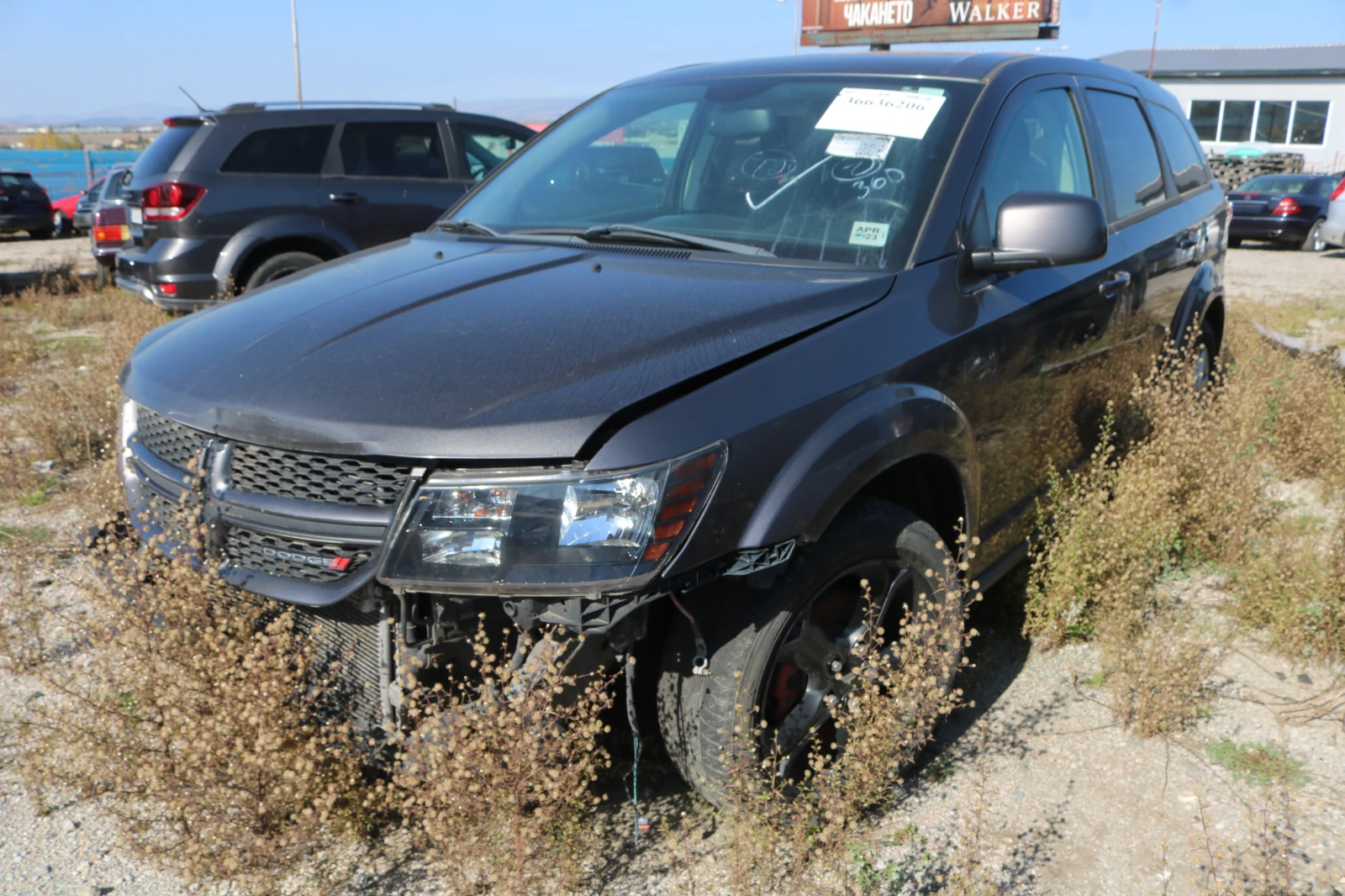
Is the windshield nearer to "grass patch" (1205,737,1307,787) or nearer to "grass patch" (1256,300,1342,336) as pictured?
"grass patch" (1205,737,1307,787)

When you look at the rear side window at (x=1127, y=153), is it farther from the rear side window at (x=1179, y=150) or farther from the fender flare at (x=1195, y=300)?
the fender flare at (x=1195, y=300)

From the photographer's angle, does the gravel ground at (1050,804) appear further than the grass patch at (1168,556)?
No

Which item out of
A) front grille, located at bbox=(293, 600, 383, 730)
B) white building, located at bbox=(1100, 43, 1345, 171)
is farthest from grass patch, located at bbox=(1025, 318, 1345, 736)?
white building, located at bbox=(1100, 43, 1345, 171)

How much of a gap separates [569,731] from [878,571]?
0.90 meters

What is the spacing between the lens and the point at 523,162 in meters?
3.88

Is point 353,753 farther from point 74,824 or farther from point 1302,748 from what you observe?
point 1302,748

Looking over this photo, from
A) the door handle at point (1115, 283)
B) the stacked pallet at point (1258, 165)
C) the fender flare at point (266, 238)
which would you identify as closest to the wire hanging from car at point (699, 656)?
the door handle at point (1115, 283)

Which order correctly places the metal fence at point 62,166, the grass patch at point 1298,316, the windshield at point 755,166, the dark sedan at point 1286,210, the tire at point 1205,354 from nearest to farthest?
the windshield at point 755,166 < the tire at point 1205,354 < the grass patch at point 1298,316 < the dark sedan at point 1286,210 < the metal fence at point 62,166

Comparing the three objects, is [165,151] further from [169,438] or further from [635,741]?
[635,741]

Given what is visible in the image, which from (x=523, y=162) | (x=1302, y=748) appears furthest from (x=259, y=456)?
(x=1302, y=748)

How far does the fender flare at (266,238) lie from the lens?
8.02 m

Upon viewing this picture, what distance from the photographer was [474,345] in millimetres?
2371

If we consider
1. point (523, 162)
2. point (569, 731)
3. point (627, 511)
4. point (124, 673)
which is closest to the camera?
point (627, 511)

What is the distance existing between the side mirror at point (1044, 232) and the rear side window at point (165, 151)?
24.0 ft
